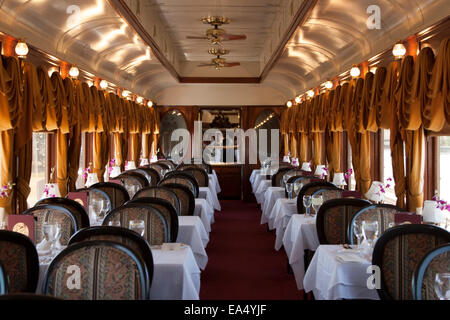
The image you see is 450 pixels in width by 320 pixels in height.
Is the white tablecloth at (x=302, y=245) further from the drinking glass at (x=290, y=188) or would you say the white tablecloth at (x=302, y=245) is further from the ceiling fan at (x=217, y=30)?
the ceiling fan at (x=217, y=30)

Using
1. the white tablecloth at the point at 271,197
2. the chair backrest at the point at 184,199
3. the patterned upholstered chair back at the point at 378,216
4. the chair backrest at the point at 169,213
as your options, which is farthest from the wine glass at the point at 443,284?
the white tablecloth at the point at 271,197

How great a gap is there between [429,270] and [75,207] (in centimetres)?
354

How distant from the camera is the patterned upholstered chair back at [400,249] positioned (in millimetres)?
3666

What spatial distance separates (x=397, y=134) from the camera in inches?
253

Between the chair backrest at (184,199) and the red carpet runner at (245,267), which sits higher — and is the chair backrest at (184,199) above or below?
above

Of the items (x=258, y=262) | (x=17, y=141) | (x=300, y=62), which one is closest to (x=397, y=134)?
(x=258, y=262)

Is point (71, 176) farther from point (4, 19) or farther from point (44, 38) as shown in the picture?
point (4, 19)

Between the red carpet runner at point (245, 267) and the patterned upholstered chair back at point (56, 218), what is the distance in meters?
1.83

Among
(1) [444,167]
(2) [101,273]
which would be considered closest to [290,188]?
(1) [444,167]

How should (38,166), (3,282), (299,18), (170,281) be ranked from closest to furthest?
(3,282) → (170,281) → (299,18) → (38,166)

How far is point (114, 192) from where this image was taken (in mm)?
7176

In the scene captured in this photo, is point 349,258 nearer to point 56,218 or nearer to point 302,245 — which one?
point 302,245

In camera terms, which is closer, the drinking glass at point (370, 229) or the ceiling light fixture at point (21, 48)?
the drinking glass at point (370, 229)

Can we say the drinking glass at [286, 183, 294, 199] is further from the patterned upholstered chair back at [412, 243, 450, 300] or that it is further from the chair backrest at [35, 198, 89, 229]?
the patterned upholstered chair back at [412, 243, 450, 300]
